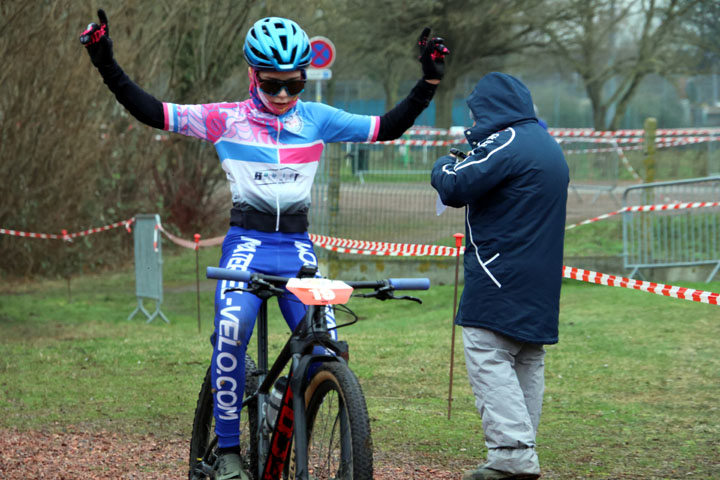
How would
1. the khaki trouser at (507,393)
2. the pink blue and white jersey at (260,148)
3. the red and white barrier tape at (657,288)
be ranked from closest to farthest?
the khaki trouser at (507,393)
the pink blue and white jersey at (260,148)
the red and white barrier tape at (657,288)

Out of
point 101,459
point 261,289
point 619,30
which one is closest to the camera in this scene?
point 261,289

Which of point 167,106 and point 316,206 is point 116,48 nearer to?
point 316,206

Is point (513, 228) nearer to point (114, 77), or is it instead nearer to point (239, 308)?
point (239, 308)

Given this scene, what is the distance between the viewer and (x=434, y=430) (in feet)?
23.0

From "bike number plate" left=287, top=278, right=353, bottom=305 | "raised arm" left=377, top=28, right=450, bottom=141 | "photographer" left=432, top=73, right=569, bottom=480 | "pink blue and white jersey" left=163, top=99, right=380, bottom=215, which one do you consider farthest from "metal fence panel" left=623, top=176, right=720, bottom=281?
"bike number plate" left=287, top=278, right=353, bottom=305

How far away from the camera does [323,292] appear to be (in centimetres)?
383

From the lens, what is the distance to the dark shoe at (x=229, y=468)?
4543 millimetres

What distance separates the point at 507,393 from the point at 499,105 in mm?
1281

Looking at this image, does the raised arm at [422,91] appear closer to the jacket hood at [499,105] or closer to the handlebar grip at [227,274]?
the jacket hood at [499,105]

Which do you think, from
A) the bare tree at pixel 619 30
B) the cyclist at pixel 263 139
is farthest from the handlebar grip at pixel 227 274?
the bare tree at pixel 619 30

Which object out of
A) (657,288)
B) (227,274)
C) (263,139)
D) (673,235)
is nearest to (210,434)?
(227,274)

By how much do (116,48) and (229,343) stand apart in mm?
12459

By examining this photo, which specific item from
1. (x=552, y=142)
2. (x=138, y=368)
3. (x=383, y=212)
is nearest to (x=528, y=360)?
(x=552, y=142)

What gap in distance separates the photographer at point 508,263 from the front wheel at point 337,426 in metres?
0.94
